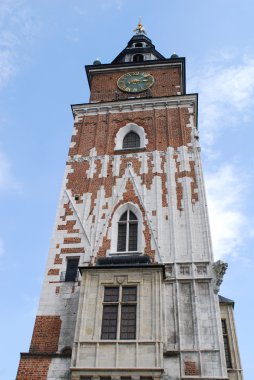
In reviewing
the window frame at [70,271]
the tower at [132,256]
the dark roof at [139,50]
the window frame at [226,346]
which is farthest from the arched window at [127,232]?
the dark roof at [139,50]

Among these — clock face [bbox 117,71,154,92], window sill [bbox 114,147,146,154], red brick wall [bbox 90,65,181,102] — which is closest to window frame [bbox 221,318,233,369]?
window sill [bbox 114,147,146,154]

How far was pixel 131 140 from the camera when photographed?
24.7 metres

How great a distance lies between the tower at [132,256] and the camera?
1506cm

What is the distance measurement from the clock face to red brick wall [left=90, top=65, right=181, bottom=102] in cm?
29

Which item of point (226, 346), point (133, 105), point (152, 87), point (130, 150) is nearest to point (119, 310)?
point (226, 346)

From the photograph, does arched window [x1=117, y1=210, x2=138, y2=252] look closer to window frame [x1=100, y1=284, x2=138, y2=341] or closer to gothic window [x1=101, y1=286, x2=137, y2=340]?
window frame [x1=100, y1=284, x2=138, y2=341]

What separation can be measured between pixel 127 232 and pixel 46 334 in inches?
219

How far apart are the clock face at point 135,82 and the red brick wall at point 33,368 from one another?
1754 cm

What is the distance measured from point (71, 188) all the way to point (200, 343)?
10026 mm

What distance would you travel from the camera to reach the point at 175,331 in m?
16.0

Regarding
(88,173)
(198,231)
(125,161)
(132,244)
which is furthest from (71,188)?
(198,231)

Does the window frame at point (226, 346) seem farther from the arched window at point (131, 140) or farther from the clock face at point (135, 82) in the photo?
the clock face at point (135, 82)

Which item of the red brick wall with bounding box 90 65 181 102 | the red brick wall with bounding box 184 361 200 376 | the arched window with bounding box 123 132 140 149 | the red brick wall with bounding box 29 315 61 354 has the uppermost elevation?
the red brick wall with bounding box 90 65 181 102

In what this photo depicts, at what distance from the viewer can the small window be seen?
721 inches
